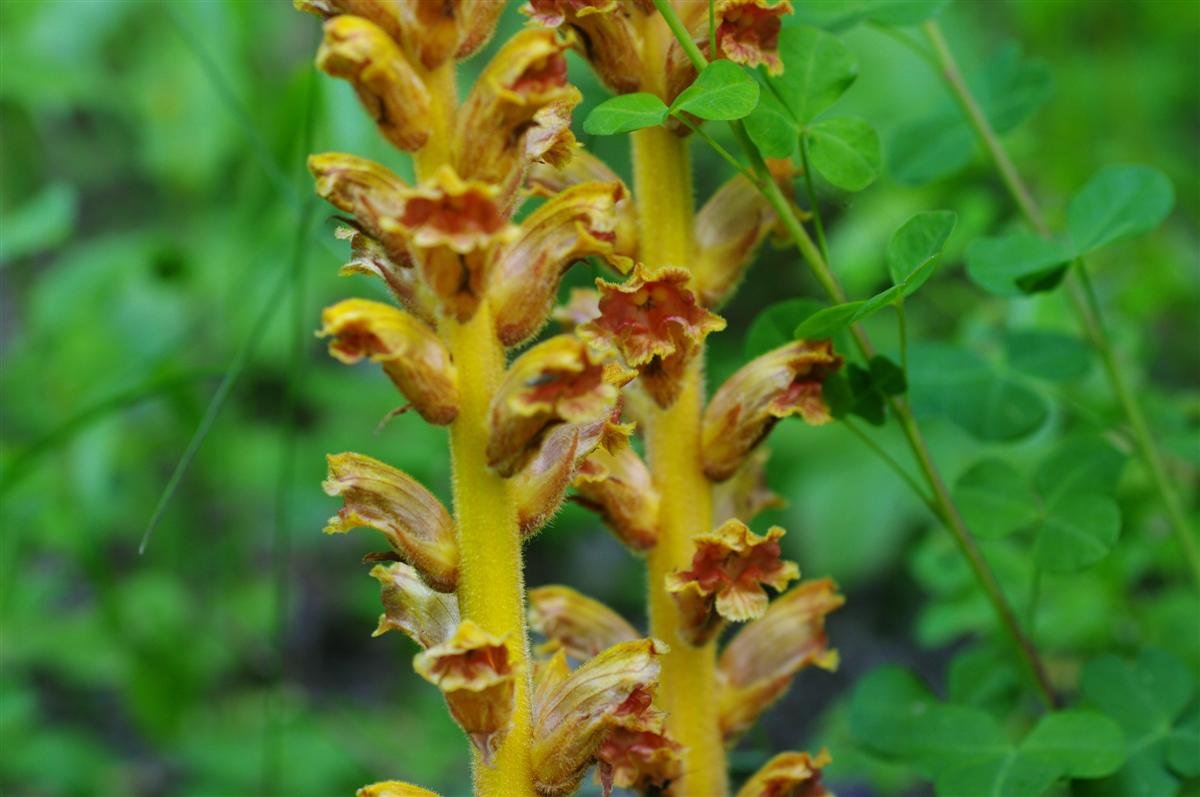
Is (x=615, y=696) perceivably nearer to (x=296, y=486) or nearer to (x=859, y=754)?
(x=859, y=754)

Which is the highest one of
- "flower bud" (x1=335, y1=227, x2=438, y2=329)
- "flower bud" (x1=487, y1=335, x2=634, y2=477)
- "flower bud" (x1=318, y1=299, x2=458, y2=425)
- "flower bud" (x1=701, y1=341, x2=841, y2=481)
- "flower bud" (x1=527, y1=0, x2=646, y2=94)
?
"flower bud" (x1=527, y1=0, x2=646, y2=94)

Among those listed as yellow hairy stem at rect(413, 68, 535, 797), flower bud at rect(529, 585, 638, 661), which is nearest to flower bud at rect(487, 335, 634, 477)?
yellow hairy stem at rect(413, 68, 535, 797)

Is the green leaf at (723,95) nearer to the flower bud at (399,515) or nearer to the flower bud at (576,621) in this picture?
the flower bud at (399,515)

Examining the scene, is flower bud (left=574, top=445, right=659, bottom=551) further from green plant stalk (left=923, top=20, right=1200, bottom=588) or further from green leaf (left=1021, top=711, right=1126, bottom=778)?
green plant stalk (left=923, top=20, right=1200, bottom=588)

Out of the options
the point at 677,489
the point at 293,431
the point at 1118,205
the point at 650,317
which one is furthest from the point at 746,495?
the point at 293,431

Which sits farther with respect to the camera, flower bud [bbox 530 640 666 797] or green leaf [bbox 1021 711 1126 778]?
green leaf [bbox 1021 711 1126 778]

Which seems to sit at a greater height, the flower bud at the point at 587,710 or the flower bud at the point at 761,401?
the flower bud at the point at 761,401

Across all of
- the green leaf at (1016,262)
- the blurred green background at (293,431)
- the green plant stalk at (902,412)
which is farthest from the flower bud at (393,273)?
the green leaf at (1016,262)
